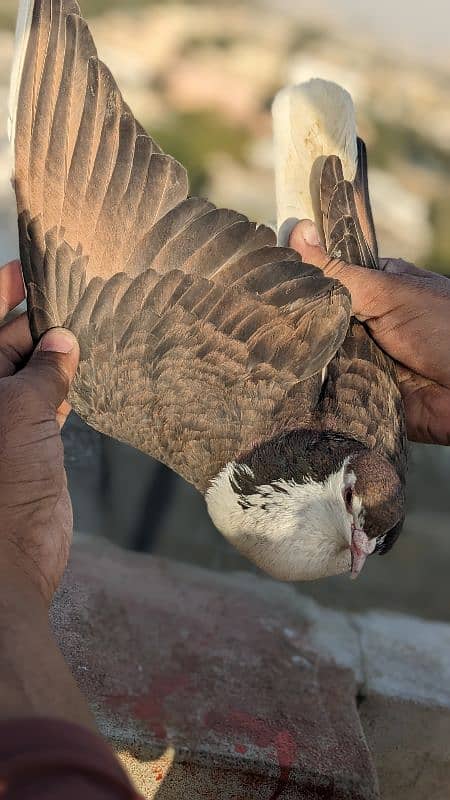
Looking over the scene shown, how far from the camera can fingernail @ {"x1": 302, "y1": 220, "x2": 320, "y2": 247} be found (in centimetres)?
336

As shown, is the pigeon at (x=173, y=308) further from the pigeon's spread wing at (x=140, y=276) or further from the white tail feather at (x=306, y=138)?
the white tail feather at (x=306, y=138)

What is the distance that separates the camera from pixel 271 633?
3721 mm

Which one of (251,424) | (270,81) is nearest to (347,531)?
(251,424)

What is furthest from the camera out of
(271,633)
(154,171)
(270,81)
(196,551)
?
(270,81)

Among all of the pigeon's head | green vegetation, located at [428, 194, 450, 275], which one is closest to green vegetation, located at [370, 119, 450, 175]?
green vegetation, located at [428, 194, 450, 275]

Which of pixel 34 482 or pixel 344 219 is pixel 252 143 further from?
pixel 34 482

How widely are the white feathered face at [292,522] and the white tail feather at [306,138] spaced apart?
1.34 m

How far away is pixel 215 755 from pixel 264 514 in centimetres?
90

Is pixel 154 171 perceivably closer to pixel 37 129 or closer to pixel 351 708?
pixel 37 129

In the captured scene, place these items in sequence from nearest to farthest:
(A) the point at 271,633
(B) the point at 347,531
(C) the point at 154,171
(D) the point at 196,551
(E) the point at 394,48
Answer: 1. (B) the point at 347,531
2. (C) the point at 154,171
3. (A) the point at 271,633
4. (D) the point at 196,551
5. (E) the point at 394,48

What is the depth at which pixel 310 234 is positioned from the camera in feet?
11.1

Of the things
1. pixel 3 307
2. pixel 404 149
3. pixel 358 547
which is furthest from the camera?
pixel 404 149

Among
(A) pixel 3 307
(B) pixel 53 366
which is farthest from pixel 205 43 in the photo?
(B) pixel 53 366

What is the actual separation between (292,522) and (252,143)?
5.56 metres
